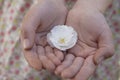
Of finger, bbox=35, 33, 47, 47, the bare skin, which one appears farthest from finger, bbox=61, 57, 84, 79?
finger, bbox=35, 33, 47, 47

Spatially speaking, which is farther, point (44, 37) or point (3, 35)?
point (3, 35)

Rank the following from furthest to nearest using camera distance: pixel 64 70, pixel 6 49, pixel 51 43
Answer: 1. pixel 6 49
2. pixel 51 43
3. pixel 64 70

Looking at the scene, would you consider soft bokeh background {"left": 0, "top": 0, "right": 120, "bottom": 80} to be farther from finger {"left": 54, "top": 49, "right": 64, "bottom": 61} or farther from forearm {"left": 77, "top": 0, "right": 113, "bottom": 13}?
finger {"left": 54, "top": 49, "right": 64, "bottom": 61}

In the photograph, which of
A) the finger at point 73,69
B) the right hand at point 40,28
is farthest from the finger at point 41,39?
the finger at point 73,69

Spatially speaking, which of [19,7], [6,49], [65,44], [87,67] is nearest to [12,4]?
[19,7]

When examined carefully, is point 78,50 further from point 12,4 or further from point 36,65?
point 12,4

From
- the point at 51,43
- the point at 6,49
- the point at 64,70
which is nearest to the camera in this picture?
the point at 64,70

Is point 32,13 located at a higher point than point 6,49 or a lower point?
higher

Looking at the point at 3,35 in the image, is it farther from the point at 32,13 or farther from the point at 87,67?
the point at 87,67
